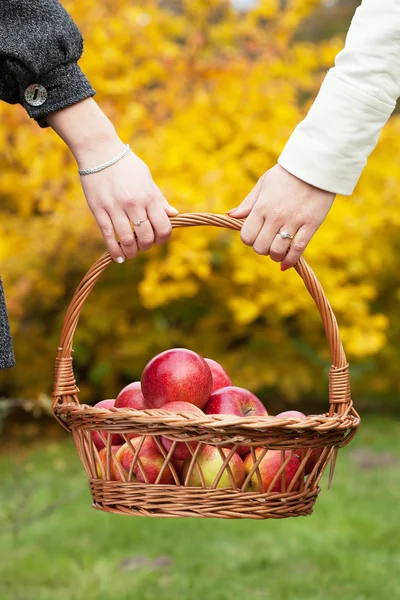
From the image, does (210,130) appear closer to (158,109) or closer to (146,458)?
(158,109)

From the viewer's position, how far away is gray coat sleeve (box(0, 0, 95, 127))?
4.20 feet

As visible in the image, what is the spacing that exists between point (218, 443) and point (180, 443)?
0.08 meters

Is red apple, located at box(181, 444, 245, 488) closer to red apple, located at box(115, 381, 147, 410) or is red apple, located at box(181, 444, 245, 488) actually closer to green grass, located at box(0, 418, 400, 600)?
red apple, located at box(115, 381, 147, 410)

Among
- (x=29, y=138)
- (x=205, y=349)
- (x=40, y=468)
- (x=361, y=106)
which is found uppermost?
(x=361, y=106)

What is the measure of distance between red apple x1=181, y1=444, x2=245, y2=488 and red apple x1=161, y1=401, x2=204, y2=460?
1 cm

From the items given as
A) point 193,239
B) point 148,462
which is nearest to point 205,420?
point 148,462

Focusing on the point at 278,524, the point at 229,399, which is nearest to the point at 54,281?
the point at 278,524

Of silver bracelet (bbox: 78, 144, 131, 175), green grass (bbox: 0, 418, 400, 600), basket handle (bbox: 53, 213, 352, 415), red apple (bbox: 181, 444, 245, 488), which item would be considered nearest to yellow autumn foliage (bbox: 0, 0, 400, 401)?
green grass (bbox: 0, 418, 400, 600)

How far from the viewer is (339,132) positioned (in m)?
1.40

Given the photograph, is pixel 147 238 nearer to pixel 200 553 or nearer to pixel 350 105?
pixel 350 105

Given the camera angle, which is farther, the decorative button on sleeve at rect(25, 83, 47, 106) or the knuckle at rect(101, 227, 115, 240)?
the knuckle at rect(101, 227, 115, 240)

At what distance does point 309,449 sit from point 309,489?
0.10 meters

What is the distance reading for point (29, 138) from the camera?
427 centimetres

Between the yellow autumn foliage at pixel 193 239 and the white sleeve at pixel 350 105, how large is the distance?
2601 mm
